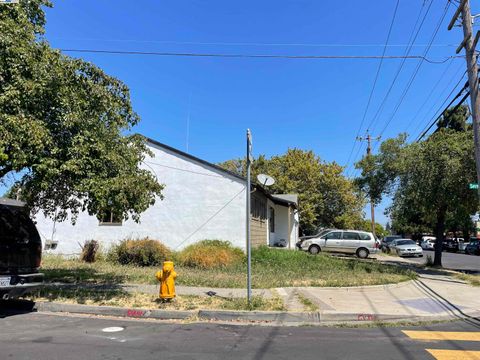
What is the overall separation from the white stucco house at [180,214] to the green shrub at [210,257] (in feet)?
3.67

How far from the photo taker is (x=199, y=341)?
6.89 m

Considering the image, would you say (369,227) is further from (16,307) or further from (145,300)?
(16,307)

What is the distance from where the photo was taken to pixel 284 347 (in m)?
6.59

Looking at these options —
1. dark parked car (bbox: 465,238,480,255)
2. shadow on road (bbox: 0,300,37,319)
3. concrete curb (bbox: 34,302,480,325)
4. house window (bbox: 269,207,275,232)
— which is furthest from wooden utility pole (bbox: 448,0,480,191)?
dark parked car (bbox: 465,238,480,255)

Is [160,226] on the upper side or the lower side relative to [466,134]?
lower

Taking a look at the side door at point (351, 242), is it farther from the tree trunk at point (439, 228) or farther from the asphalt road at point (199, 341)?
the asphalt road at point (199, 341)

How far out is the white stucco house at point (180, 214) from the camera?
1908 centimetres

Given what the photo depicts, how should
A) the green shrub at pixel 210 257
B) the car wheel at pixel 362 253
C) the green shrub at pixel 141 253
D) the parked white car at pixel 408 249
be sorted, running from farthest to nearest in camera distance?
the parked white car at pixel 408 249, the car wheel at pixel 362 253, the green shrub at pixel 141 253, the green shrub at pixel 210 257

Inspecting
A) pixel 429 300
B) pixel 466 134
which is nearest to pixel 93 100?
pixel 429 300


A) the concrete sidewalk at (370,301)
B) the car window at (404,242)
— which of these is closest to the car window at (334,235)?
the concrete sidewalk at (370,301)

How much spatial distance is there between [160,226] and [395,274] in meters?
10.1

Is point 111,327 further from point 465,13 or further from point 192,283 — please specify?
point 465,13

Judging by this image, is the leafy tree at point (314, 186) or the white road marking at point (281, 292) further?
the leafy tree at point (314, 186)

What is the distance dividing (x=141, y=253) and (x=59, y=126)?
346 inches
